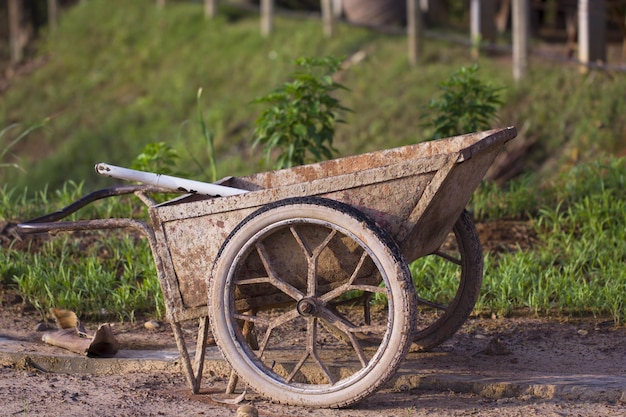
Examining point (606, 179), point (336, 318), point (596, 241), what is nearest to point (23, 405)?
point (336, 318)

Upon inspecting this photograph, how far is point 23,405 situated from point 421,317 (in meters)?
1.98

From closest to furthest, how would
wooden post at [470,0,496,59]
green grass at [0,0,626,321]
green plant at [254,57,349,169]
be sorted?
green grass at [0,0,626,321] → green plant at [254,57,349,169] → wooden post at [470,0,496,59]

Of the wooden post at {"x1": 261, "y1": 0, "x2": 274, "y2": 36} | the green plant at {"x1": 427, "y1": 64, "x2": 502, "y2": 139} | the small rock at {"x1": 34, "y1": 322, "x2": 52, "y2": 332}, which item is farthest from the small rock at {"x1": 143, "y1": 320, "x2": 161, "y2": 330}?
the wooden post at {"x1": 261, "y1": 0, "x2": 274, "y2": 36}

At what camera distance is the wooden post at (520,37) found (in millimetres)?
8211

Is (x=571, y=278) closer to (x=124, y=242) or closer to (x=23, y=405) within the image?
(x=124, y=242)

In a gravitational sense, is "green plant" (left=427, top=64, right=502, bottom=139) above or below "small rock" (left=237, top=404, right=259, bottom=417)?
above

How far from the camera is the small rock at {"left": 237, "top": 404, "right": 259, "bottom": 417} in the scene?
10.5 ft

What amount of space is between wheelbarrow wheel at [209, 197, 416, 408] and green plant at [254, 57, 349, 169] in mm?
2023

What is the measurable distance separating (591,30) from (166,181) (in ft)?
18.1

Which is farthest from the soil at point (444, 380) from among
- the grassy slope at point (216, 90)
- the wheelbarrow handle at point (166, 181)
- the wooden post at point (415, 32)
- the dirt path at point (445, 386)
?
the wooden post at point (415, 32)

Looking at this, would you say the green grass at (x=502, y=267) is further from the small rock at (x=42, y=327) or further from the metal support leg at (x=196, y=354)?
the metal support leg at (x=196, y=354)

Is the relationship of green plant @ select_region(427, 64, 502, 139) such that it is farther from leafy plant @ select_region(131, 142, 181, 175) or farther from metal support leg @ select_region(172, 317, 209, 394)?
metal support leg @ select_region(172, 317, 209, 394)

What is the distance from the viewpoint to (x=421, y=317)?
4.54 meters

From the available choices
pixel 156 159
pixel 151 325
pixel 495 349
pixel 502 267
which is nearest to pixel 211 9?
pixel 156 159
